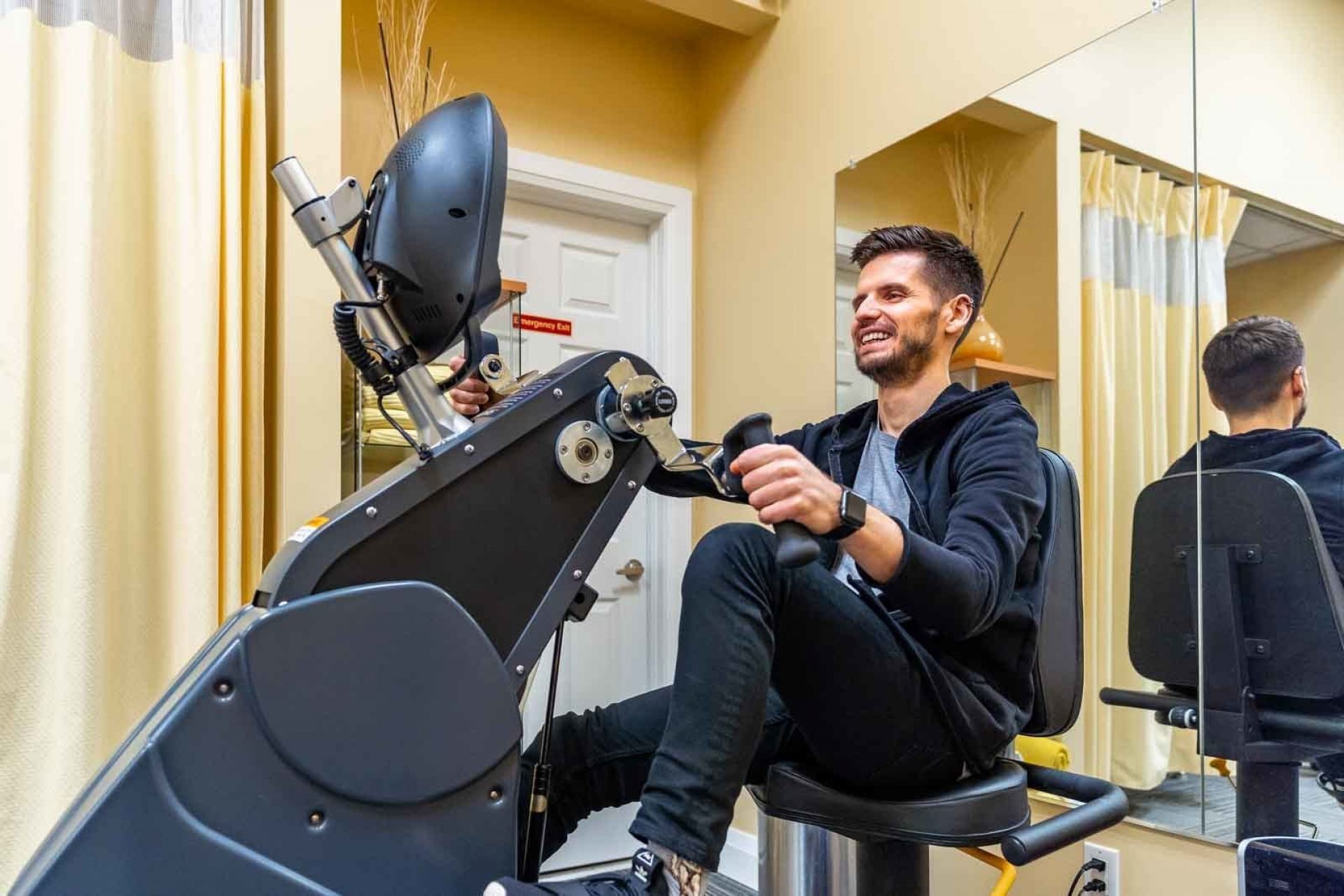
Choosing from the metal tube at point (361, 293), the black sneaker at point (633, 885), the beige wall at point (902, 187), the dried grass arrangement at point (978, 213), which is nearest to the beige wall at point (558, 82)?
the beige wall at point (902, 187)

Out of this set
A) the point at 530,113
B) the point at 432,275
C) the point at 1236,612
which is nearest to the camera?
the point at 432,275

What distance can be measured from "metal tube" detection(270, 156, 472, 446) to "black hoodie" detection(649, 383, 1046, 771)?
31cm

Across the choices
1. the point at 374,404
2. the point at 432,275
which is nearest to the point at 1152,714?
the point at 432,275

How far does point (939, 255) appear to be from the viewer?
5.64 feet

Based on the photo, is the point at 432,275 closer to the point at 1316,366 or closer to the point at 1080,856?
the point at 1316,366

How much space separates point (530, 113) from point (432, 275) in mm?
1943

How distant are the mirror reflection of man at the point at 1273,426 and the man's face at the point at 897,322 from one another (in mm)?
504

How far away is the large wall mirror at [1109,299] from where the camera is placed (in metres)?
1.75

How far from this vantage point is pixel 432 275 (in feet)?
3.45

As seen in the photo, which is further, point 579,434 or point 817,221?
point 817,221

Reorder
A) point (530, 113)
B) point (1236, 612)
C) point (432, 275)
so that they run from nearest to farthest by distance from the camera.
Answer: point (432, 275) < point (1236, 612) < point (530, 113)

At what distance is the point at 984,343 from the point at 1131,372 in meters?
0.34

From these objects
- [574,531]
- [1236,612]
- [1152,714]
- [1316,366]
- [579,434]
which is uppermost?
[1316,366]

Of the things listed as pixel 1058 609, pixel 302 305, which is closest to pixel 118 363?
pixel 302 305
